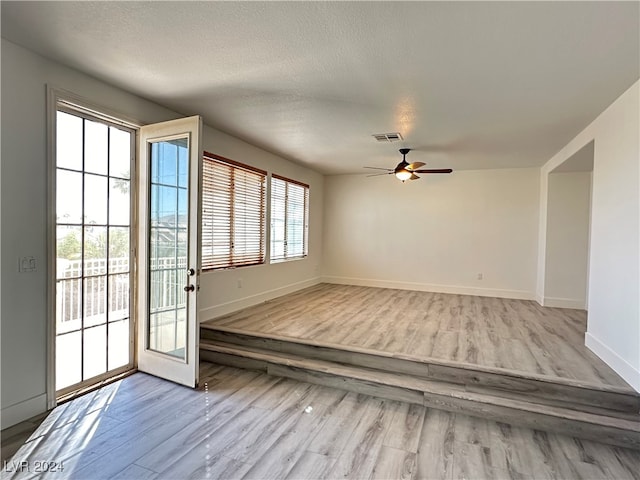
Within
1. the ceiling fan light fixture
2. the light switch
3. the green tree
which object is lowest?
the light switch

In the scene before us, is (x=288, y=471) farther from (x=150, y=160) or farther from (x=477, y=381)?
(x=150, y=160)

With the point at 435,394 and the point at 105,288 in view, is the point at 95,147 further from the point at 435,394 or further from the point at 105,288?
the point at 435,394

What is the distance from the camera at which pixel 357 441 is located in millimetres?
2482

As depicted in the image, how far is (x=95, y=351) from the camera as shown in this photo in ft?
10.6

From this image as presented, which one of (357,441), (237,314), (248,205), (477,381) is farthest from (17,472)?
(248,205)

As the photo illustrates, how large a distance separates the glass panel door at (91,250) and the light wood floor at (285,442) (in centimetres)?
37

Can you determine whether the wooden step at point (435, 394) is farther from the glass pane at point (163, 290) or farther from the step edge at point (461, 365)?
the glass pane at point (163, 290)

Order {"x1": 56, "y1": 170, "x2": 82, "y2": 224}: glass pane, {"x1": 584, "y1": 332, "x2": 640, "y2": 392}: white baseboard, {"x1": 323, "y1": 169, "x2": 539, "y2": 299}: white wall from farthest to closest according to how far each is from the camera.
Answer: {"x1": 323, "y1": 169, "x2": 539, "y2": 299}: white wall → {"x1": 56, "y1": 170, "x2": 82, "y2": 224}: glass pane → {"x1": 584, "y1": 332, "x2": 640, "y2": 392}: white baseboard

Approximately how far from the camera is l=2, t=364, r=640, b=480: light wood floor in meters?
2.16

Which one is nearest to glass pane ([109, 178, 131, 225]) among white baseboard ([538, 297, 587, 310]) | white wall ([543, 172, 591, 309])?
white wall ([543, 172, 591, 309])

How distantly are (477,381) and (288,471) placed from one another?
1.90 meters

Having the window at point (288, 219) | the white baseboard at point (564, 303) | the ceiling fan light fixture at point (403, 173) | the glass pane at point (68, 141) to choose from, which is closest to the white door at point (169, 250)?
the glass pane at point (68, 141)

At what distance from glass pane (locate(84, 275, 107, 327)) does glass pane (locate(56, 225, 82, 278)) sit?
157 mm

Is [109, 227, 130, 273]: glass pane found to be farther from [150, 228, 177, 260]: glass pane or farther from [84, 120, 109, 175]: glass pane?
[84, 120, 109, 175]: glass pane
